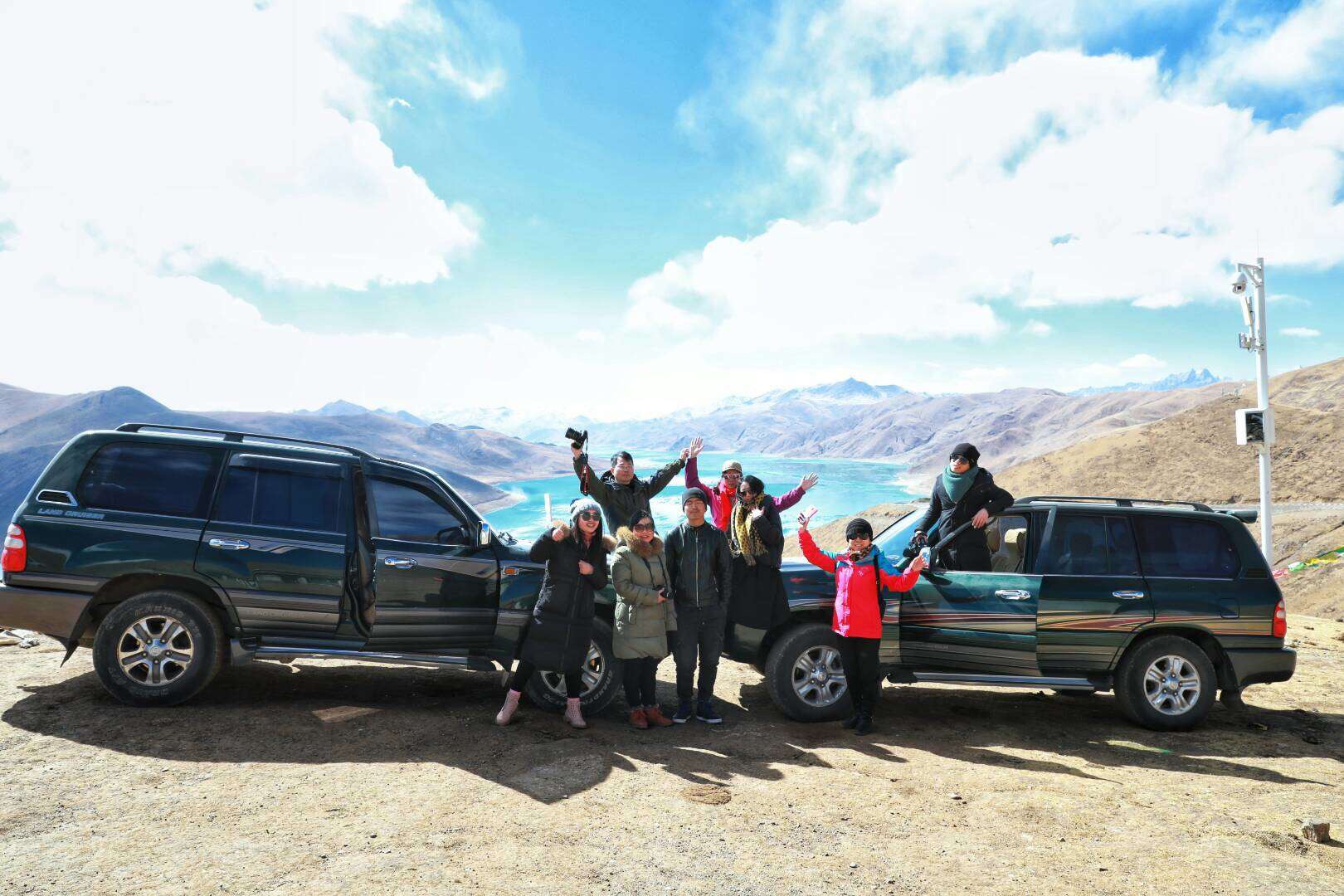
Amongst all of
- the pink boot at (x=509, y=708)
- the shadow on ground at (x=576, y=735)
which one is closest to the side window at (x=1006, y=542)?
the shadow on ground at (x=576, y=735)

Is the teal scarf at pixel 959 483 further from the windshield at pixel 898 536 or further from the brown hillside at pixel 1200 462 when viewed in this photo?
the brown hillside at pixel 1200 462

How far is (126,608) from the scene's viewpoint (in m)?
5.68

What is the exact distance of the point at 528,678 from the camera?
19.5 ft

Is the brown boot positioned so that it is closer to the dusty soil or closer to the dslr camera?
the dusty soil

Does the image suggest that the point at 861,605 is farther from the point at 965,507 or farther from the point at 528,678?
the point at 528,678

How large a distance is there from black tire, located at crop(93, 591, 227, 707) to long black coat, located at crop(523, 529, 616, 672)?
2464 millimetres

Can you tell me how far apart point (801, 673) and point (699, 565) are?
1.32 m

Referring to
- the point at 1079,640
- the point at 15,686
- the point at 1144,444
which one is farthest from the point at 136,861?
the point at 1144,444

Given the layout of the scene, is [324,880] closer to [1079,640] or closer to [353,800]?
[353,800]

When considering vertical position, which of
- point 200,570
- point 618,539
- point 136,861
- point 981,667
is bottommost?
point 136,861

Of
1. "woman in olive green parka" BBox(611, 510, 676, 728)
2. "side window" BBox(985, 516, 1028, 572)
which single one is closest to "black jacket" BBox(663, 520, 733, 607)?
"woman in olive green parka" BBox(611, 510, 676, 728)

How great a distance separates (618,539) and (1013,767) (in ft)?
11.0

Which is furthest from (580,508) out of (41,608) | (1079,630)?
(1079,630)

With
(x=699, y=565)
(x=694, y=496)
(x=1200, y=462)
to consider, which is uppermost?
(x=1200, y=462)
